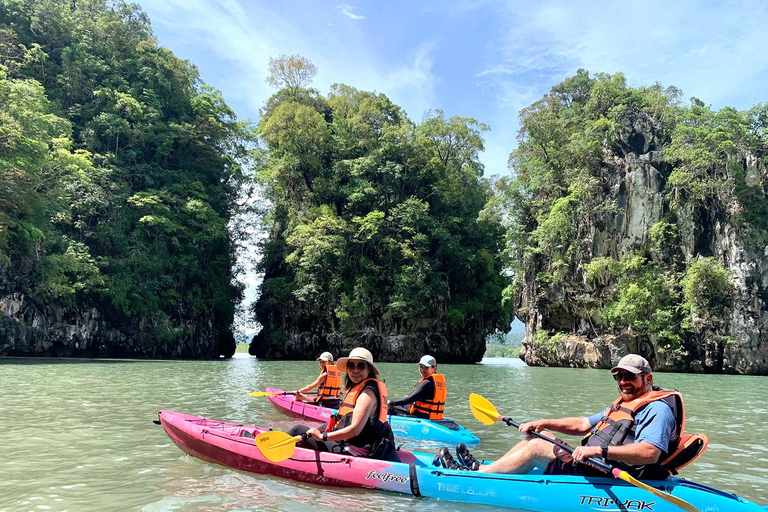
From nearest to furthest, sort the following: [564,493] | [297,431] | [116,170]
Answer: [564,493]
[297,431]
[116,170]

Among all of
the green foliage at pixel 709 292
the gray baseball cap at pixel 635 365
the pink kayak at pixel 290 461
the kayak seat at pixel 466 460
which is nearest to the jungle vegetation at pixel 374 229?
the green foliage at pixel 709 292

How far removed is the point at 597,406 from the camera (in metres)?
11.7

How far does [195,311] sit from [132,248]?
611 centimetres

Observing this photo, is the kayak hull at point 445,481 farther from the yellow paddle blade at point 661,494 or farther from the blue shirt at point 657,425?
the blue shirt at point 657,425

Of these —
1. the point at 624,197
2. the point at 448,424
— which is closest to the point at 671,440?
the point at 448,424

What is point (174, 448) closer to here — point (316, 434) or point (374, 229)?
point (316, 434)

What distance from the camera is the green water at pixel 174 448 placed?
4.86m

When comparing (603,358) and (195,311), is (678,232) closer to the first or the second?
(603,358)

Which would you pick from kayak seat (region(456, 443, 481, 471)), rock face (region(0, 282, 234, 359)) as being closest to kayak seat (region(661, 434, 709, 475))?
kayak seat (region(456, 443, 481, 471))

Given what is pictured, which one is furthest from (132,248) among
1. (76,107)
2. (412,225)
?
(412,225)

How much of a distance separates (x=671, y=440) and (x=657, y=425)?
34 cm

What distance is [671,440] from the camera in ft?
14.0

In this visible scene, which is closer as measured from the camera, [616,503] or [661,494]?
[661,494]

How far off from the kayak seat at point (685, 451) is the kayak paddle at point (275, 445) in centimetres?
365
